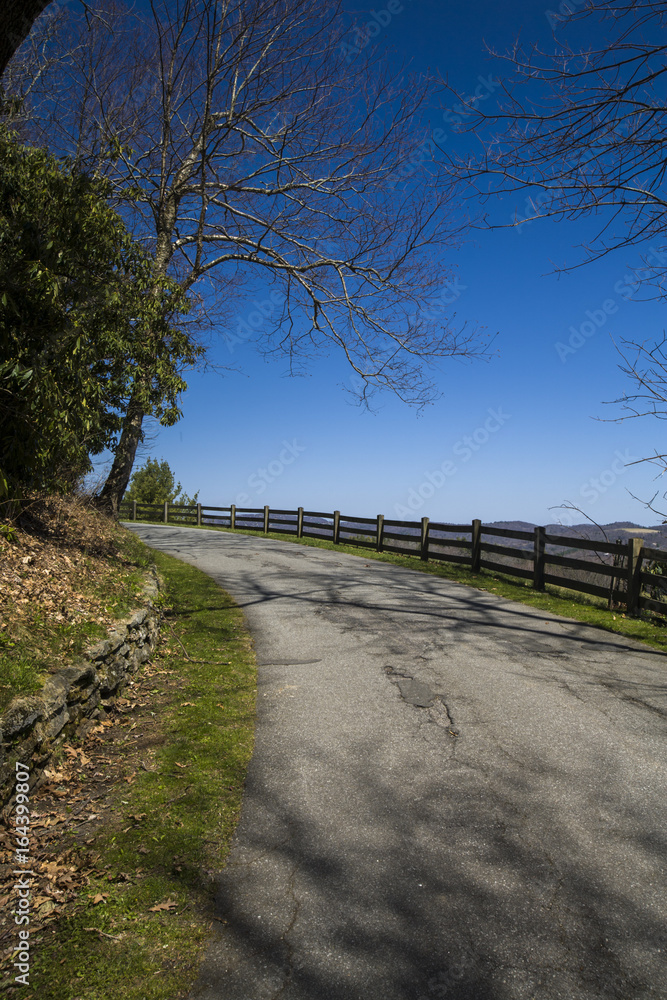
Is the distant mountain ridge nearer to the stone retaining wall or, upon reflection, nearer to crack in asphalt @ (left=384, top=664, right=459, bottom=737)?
crack in asphalt @ (left=384, top=664, right=459, bottom=737)

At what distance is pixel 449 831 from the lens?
329 cm

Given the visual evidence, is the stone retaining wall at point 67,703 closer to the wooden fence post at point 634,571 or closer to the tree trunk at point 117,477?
the tree trunk at point 117,477

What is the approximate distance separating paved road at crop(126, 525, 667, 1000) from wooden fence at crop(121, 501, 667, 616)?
275cm

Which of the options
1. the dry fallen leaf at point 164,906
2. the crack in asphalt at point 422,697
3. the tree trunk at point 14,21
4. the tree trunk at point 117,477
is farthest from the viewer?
the tree trunk at point 117,477

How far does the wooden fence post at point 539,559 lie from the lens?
11266mm

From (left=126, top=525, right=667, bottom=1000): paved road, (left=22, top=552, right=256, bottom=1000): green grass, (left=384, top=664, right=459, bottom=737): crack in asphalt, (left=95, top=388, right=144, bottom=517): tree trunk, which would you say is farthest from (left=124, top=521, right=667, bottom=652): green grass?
(left=95, top=388, right=144, bottom=517): tree trunk

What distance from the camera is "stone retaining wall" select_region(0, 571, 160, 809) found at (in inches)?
133

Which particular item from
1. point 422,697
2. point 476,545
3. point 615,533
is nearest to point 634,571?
point 615,533

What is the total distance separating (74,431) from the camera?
600 cm

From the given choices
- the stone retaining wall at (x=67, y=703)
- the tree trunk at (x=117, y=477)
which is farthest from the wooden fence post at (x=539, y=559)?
the tree trunk at (x=117, y=477)

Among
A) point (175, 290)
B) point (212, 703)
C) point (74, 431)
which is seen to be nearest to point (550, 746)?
point (212, 703)

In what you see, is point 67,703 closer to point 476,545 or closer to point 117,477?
point 117,477

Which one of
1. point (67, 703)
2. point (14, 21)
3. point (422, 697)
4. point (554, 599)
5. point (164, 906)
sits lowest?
point (164, 906)

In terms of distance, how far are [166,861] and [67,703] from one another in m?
1.66
